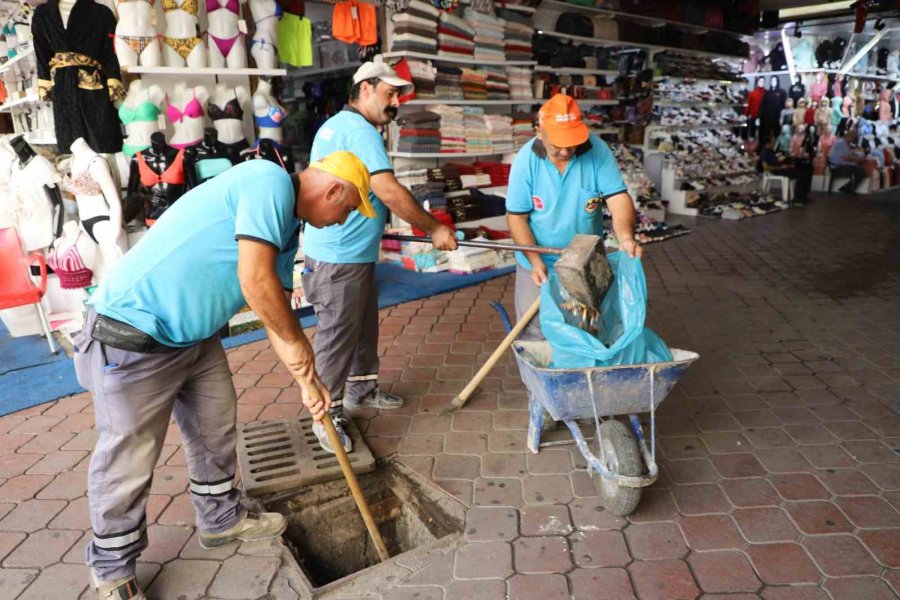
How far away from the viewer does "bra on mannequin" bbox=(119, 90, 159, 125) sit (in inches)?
192

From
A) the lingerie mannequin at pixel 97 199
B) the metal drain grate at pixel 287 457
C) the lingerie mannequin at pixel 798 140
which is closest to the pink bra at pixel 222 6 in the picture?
the lingerie mannequin at pixel 97 199

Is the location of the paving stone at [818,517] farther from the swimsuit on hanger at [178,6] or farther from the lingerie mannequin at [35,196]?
the lingerie mannequin at [35,196]

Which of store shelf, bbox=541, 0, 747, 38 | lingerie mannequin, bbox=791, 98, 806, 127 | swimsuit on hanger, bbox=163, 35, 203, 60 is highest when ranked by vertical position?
store shelf, bbox=541, 0, 747, 38

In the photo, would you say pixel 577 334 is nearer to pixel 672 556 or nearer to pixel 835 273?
pixel 672 556

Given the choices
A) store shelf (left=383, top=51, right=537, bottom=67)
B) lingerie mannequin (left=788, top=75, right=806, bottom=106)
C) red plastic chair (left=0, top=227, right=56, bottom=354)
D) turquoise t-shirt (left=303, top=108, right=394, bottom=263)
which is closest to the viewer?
turquoise t-shirt (left=303, top=108, right=394, bottom=263)

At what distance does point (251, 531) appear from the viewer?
103 inches

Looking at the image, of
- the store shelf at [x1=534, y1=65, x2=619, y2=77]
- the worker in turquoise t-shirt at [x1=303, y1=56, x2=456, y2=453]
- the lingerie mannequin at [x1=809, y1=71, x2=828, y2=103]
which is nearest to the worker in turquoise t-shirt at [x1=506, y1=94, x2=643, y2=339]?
the worker in turquoise t-shirt at [x1=303, y1=56, x2=456, y2=453]

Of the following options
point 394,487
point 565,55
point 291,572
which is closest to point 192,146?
point 394,487

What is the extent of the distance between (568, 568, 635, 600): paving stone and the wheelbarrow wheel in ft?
1.03

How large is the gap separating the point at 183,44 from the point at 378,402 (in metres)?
3.48

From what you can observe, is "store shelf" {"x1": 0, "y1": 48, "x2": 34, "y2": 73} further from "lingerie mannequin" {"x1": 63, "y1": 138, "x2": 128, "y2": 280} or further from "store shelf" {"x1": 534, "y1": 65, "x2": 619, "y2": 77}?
"store shelf" {"x1": 534, "y1": 65, "x2": 619, "y2": 77}

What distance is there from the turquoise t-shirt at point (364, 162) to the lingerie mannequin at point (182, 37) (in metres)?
2.64

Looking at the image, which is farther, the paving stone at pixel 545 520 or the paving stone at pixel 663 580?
the paving stone at pixel 545 520

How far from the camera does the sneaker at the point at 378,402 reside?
374 centimetres
